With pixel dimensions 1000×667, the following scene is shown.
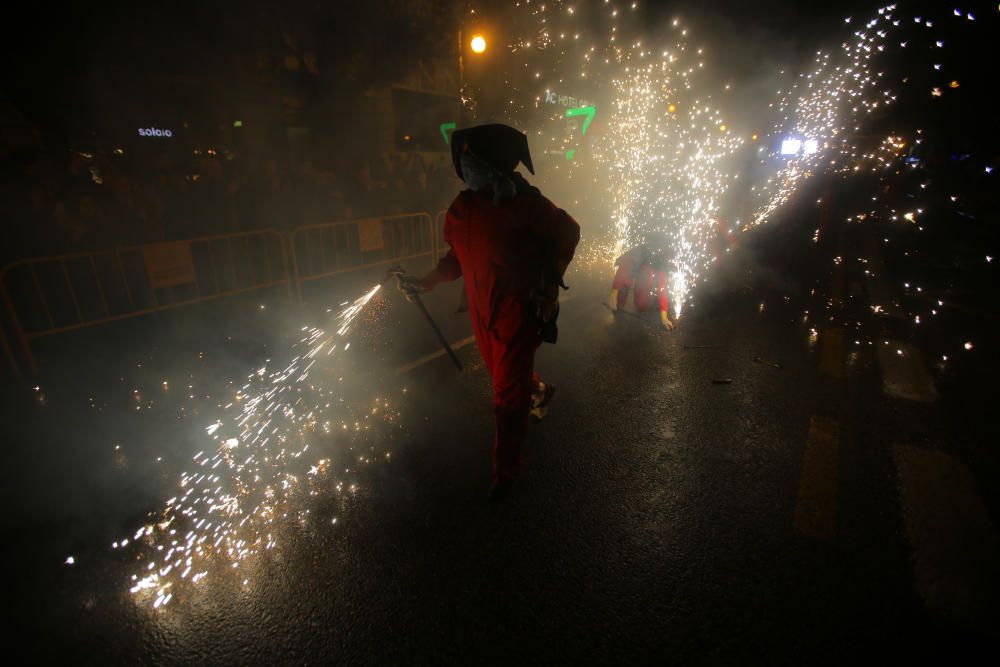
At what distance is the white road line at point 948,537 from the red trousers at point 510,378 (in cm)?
209

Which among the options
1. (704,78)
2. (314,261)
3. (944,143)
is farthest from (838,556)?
(704,78)

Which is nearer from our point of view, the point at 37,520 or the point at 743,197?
the point at 37,520

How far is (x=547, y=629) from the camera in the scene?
80.1 inches

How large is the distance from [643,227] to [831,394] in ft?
9.51

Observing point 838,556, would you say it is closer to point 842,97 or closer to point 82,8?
point 82,8

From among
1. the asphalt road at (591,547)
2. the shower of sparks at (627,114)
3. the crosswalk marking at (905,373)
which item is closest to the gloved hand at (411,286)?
the asphalt road at (591,547)

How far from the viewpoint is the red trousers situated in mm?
2730

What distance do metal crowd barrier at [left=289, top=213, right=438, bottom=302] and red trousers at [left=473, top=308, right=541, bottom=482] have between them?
15.8 feet

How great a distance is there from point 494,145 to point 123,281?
4.76 m

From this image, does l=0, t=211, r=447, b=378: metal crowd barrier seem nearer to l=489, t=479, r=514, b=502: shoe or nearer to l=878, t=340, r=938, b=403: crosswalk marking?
l=489, t=479, r=514, b=502: shoe

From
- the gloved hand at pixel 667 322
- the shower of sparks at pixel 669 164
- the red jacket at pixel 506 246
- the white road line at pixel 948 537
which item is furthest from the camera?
the shower of sparks at pixel 669 164

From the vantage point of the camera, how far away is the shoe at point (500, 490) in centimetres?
284

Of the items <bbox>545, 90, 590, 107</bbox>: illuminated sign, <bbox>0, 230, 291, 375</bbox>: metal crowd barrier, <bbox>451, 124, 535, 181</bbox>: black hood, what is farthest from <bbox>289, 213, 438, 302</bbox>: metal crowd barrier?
<bbox>545, 90, 590, 107</bbox>: illuminated sign

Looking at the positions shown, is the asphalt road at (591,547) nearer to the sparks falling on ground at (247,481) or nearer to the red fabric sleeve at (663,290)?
the sparks falling on ground at (247,481)
